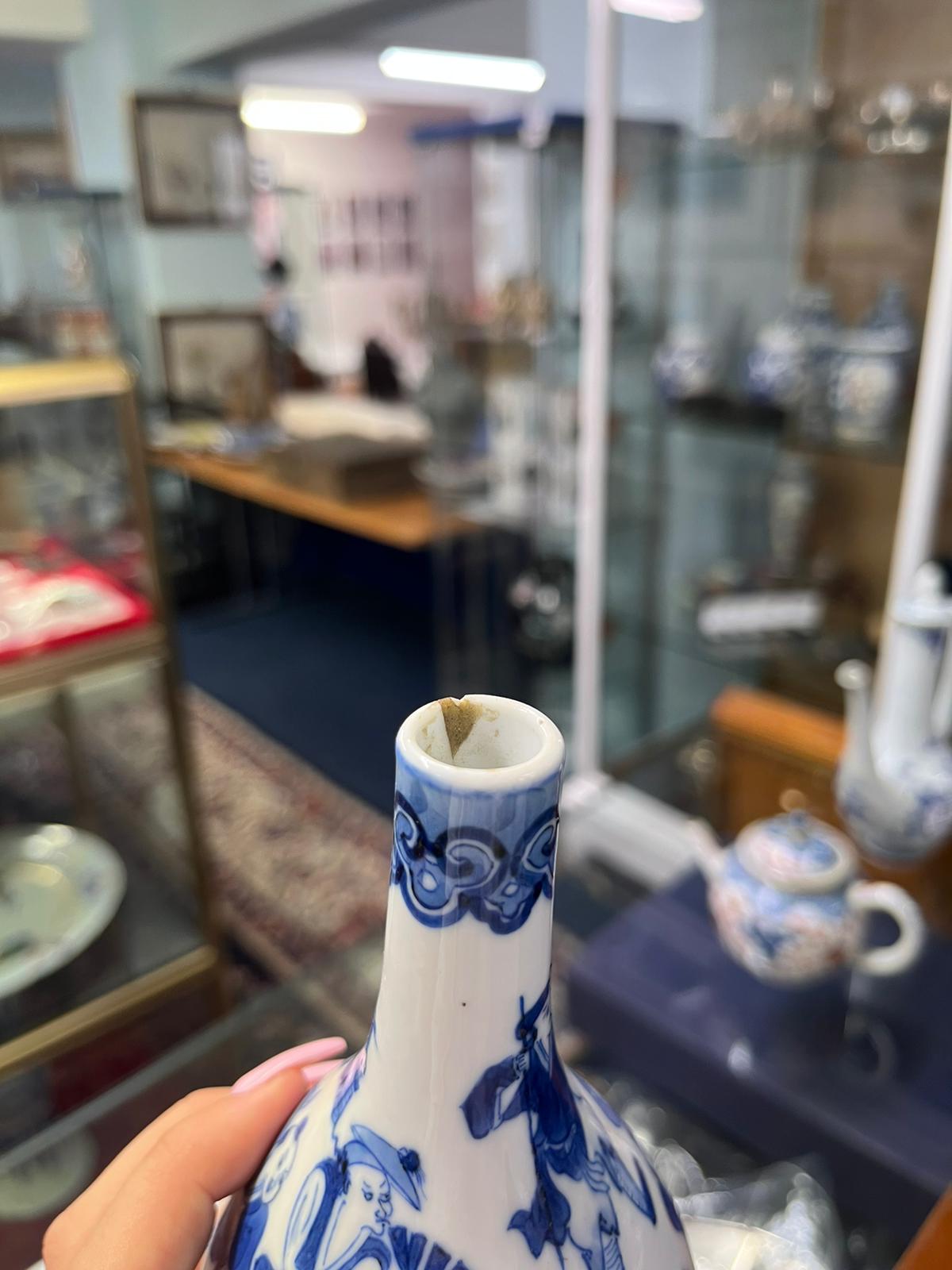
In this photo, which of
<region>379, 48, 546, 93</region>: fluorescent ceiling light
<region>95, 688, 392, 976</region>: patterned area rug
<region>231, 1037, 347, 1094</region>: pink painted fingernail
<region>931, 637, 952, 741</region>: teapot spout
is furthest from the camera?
<region>379, 48, 546, 93</region>: fluorescent ceiling light

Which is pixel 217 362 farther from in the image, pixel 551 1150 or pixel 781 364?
pixel 551 1150

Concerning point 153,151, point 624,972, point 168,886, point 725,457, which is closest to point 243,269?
point 153,151

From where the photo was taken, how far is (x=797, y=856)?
0.91 metres

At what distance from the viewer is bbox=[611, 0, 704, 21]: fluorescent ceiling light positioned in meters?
1.51

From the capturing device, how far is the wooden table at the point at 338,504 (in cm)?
218

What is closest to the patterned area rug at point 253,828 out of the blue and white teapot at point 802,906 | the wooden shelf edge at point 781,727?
the blue and white teapot at point 802,906

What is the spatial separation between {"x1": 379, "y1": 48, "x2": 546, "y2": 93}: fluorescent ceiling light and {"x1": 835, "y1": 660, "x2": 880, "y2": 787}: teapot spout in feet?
5.64

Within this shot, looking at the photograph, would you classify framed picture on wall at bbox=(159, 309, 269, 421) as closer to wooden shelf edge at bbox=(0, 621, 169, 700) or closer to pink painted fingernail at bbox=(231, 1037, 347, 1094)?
wooden shelf edge at bbox=(0, 621, 169, 700)

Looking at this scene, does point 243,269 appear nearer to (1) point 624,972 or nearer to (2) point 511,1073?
(1) point 624,972

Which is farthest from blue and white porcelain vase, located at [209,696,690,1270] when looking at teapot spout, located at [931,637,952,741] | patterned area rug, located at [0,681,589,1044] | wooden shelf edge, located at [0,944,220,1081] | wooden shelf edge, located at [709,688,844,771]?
wooden shelf edge, located at [709,688,844,771]

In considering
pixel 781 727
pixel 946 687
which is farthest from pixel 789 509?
pixel 946 687

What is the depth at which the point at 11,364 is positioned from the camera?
1139 mm

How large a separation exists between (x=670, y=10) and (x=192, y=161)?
1536 mm

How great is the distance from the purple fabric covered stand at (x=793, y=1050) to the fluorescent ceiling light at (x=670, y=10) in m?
1.35
